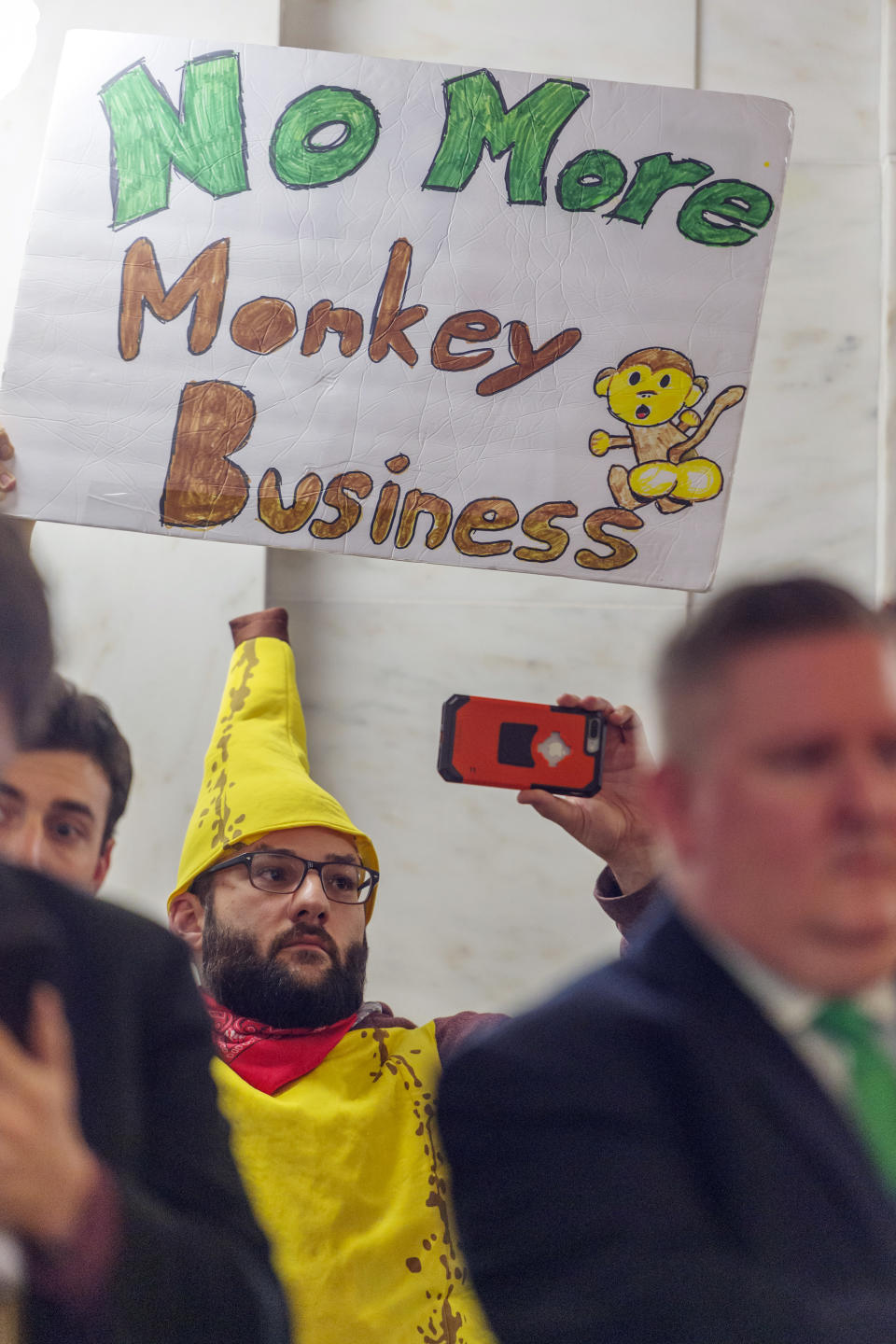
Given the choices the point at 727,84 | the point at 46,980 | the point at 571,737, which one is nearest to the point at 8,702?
the point at 46,980

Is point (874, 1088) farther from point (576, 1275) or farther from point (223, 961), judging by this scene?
point (223, 961)

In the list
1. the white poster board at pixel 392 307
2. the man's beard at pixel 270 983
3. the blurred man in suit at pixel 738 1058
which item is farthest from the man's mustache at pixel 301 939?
the blurred man in suit at pixel 738 1058

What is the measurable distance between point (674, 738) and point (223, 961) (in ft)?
2.00

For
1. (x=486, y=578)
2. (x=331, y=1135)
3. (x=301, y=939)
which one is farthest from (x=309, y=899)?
(x=486, y=578)

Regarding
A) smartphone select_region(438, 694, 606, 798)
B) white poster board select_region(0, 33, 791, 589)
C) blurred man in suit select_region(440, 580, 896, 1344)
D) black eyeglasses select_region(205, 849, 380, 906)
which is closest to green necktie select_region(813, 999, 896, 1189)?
blurred man in suit select_region(440, 580, 896, 1344)

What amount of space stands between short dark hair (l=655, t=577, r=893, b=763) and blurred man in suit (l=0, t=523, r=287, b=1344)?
0.14 metres

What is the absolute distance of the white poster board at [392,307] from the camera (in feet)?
1.94

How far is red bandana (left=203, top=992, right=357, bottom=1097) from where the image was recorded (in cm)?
76

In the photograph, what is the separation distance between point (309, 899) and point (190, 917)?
0.09 meters

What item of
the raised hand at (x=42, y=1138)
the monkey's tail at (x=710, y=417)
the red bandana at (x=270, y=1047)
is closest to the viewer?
the raised hand at (x=42, y=1138)

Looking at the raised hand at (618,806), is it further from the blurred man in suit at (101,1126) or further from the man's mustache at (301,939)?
the man's mustache at (301,939)

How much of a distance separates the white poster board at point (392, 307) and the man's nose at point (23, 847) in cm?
33

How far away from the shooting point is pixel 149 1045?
261mm

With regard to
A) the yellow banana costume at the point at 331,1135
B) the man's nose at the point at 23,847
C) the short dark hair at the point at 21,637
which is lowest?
the yellow banana costume at the point at 331,1135
